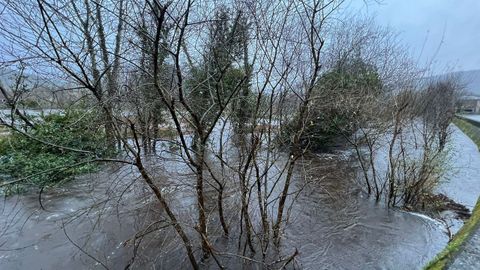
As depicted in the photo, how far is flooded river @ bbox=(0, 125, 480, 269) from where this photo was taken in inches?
167

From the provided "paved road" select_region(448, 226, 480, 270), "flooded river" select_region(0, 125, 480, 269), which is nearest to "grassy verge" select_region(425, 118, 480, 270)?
"paved road" select_region(448, 226, 480, 270)

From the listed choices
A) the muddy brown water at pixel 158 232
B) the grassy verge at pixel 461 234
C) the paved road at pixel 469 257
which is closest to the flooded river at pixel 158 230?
the muddy brown water at pixel 158 232

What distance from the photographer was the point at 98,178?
5.73 meters

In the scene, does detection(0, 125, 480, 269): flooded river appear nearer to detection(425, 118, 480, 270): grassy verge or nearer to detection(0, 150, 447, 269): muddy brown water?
detection(0, 150, 447, 269): muddy brown water

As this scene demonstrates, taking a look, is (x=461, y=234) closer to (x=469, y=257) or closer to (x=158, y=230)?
(x=469, y=257)

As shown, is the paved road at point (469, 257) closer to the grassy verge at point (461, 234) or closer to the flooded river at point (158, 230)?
the grassy verge at point (461, 234)

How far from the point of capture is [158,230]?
3889 mm

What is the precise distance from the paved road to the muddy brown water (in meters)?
1.96

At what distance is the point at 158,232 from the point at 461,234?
3678 mm

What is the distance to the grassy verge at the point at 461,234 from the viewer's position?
2598mm

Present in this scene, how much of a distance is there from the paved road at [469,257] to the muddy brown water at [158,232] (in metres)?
1.96

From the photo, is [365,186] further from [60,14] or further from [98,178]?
[60,14]

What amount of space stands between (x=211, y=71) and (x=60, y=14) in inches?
76.9

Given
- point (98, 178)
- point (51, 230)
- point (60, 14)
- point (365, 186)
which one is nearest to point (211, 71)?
point (60, 14)
